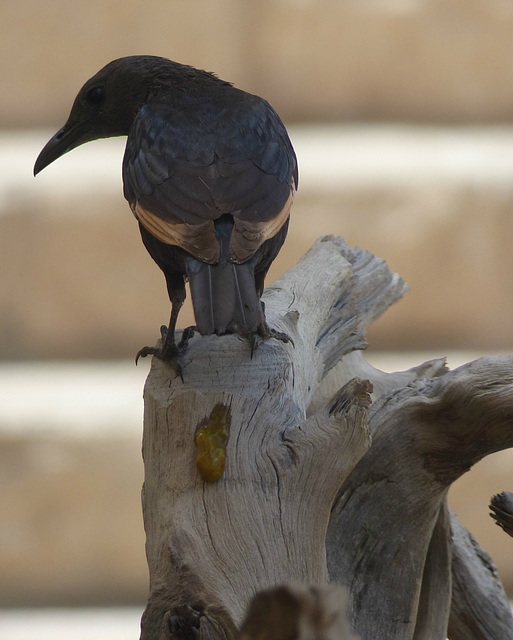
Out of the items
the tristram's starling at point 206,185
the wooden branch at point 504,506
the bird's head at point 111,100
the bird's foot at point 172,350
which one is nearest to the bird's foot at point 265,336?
the tristram's starling at point 206,185

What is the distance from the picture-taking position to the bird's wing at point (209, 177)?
3.50 feet

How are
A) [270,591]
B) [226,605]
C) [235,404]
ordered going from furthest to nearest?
[235,404] → [226,605] → [270,591]

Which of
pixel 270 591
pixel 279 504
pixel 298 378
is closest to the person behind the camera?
pixel 270 591

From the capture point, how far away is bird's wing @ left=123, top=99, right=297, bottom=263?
3.50ft

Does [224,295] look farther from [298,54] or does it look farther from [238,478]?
[298,54]

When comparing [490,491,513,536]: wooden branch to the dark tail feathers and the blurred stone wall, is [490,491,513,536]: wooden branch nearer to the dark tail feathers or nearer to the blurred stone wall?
the dark tail feathers

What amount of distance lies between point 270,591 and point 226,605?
31cm

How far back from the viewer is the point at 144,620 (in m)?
0.85

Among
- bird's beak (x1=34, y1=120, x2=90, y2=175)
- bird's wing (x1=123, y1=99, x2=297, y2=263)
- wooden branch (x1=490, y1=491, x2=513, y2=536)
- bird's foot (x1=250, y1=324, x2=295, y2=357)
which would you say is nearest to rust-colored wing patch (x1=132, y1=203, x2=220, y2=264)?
bird's wing (x1=123, y1=99, x2=297, y2=263)

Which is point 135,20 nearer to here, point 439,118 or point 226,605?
point 439,118

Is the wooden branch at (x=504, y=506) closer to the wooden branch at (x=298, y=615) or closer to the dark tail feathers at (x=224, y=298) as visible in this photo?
the dark tail feathers at (x=224, y=298)

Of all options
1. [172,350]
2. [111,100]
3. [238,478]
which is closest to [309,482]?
[238,478]

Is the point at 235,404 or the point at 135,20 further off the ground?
the point at 135,20

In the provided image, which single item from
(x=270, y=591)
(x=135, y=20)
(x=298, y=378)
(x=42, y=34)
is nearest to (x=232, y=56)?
Result: (x=135, y=20)
